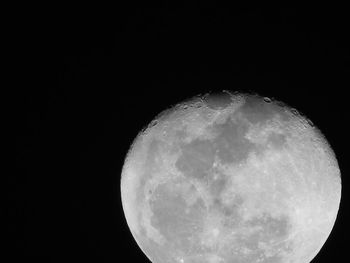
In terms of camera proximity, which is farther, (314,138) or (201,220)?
(314,138)

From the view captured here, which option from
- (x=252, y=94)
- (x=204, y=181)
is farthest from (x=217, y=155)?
(x=252, y=94)

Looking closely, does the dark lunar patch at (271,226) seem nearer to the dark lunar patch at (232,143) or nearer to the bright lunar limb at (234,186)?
the bright lunar limb at (234,186)

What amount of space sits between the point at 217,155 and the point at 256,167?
471 mm

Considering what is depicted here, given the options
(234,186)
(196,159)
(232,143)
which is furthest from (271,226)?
(196,159)

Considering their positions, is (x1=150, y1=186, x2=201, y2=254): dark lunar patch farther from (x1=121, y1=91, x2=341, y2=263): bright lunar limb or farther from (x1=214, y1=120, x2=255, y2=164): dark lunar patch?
(x1=214, y1=120, x2=255, y2=164): dark lunar patch

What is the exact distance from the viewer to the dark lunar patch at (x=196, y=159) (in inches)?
186

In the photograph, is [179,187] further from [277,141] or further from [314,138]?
[314,138]

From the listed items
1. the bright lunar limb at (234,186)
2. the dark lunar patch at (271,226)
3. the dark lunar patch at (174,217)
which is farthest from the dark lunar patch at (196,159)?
the dark lunar patch at (271,226)

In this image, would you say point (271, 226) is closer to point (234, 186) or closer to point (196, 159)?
point (234, 186)

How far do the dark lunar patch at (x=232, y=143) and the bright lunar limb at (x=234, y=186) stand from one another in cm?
1

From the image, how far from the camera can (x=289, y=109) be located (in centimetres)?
539

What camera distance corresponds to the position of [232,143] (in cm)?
477

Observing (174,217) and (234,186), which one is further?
(174,217)

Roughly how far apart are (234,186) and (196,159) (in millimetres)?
540
